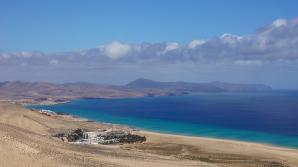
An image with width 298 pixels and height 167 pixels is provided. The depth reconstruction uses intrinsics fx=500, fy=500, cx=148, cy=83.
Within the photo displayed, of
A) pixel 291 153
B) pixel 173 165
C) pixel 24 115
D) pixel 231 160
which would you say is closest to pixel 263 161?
pixel 231 160

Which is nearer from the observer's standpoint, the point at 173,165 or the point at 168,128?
the point at 173,165

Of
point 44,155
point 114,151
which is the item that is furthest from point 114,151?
point 44,155

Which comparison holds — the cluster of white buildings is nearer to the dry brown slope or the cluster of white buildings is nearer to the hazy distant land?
the hazy distant land

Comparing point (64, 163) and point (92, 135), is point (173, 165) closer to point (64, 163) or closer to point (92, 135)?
point (64, 163)

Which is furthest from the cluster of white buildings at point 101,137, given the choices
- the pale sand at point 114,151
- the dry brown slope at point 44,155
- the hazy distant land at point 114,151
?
the dry brown slope at point 44,155

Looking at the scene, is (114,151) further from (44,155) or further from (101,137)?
(101,137)

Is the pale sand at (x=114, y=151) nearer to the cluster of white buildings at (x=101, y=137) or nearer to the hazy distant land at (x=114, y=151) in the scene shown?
the hazy distant land at (x=114, y=151)

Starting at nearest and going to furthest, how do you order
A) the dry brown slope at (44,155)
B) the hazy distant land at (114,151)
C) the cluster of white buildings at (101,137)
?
the dry brown slope at (44,155) < the hazy distant land at (114,151) < the cluster of white buildings at (101,137)

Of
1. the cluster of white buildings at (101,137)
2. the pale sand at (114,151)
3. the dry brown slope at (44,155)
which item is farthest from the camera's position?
the cluster of white buildings at (101,137)
